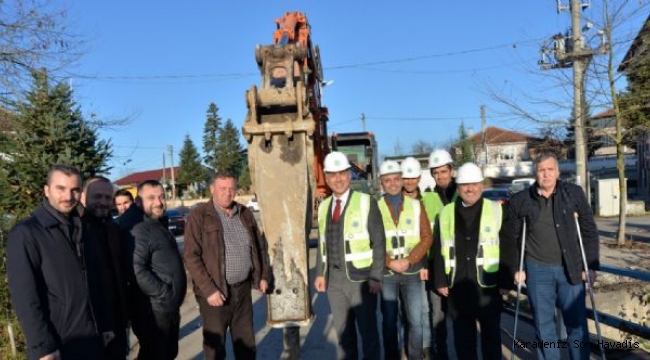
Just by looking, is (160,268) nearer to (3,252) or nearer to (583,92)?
(3,252)

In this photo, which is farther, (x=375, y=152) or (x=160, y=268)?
(x=375, y=152)

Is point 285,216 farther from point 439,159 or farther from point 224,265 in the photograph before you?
point 439,159

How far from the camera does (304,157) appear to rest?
459 cm

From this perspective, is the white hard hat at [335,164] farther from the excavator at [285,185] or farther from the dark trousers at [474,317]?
the dark trousers at [474,317]

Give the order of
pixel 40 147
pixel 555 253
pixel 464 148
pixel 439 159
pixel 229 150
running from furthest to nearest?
pixel 229 150 < pixel 464 148 < pixel 40 147 < pixel 439 159 < pixel 555 253

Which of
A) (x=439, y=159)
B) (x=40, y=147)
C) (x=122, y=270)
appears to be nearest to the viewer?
(x=122, y=270)

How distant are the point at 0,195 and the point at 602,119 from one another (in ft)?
44.3

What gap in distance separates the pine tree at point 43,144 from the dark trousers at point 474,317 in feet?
19.2

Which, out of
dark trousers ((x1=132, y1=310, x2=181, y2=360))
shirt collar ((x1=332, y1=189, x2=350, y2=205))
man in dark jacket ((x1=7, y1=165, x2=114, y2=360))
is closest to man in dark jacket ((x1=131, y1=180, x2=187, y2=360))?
dark trousers ((x1=132, y1=310, x2=181, y2=360))

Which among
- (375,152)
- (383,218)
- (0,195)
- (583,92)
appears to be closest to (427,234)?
(383,218)

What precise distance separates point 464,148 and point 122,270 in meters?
48.5

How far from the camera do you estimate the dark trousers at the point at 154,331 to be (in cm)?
425

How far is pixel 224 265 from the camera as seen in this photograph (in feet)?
14.6

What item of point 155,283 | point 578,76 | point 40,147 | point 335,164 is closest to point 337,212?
point 335,164
